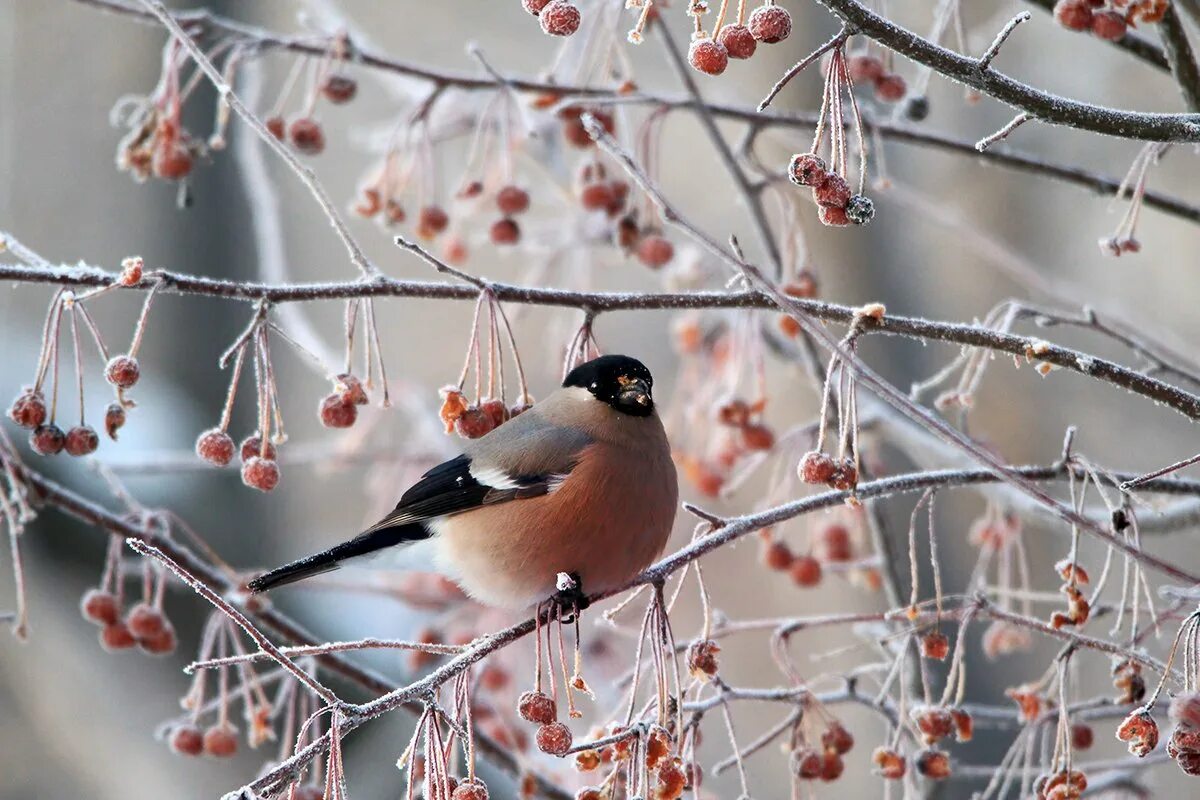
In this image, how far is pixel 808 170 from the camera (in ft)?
5.33

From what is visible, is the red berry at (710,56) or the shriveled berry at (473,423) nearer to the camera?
the red berry at (710,56)

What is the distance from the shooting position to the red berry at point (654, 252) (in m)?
2.91

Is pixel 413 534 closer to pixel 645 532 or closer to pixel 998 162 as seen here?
pixel 645 532

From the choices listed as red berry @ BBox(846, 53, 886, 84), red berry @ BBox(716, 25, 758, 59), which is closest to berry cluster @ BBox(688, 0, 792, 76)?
red berry @ BBox(716, 25, 758, 59)

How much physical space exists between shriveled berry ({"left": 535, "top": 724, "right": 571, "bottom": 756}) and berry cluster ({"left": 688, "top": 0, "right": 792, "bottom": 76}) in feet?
0.88

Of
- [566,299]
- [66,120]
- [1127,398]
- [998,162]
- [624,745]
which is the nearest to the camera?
[624,745]

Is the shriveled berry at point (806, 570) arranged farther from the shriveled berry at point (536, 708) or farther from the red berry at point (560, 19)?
the red berry at point (560, 19)

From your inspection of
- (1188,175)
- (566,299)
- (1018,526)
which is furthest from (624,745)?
(1188,175)

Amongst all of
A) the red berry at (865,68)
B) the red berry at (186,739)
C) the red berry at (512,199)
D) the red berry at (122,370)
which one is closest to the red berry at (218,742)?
the red berry at (186,739)

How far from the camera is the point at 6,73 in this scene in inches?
322

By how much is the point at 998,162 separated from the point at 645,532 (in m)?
1.02

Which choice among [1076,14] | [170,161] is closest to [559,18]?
[1076,14]

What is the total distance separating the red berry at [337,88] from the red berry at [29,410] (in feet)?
3.40

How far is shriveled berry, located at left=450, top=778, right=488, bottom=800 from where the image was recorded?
1.64m
